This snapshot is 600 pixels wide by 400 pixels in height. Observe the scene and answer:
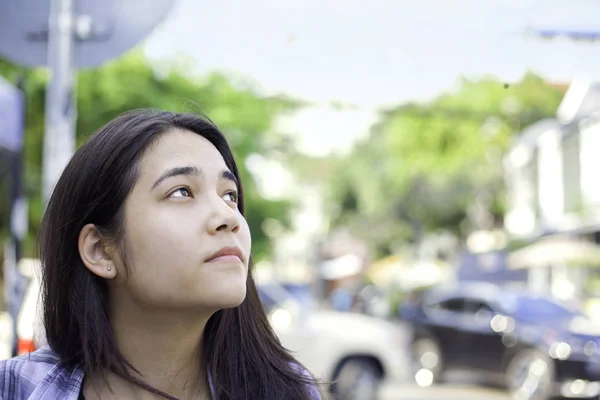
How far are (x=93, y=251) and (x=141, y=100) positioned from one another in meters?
16.1

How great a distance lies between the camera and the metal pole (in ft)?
12.4

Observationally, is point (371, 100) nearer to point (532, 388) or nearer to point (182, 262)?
point (182, 262)

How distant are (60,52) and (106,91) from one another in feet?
45.1

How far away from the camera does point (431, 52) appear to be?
3.81m

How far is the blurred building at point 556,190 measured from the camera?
112 feet

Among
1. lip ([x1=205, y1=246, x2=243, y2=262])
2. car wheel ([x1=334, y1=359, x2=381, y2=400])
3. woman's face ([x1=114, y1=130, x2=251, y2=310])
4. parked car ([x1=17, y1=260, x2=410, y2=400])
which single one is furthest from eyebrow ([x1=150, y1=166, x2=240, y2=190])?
car wheel ([x1=334, y1=359, x2=381, y2=400])

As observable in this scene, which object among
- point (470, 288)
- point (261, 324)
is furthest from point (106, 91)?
point (261, 324)

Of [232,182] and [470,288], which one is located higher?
[470,288]

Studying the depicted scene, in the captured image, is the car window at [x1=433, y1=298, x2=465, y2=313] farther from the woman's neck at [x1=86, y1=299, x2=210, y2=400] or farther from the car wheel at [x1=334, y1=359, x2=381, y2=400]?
the woman's neck at [x1=86, y1=299, x2=210, y2=400]

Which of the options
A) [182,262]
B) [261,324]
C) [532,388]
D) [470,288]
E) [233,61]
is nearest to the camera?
[182,262]

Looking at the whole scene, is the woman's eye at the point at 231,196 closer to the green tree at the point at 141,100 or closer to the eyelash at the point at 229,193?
the eyelash at the point at 229,193

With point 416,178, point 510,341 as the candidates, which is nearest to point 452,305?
point 510,341

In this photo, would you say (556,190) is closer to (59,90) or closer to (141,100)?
(141,100)

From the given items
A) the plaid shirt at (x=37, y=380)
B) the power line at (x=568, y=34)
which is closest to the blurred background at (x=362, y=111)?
the power line at (x=568, y=34)
